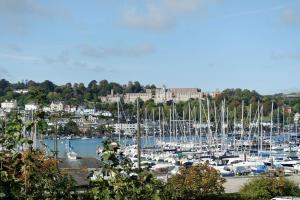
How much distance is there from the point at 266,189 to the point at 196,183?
302 cm

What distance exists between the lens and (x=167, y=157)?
189 feet

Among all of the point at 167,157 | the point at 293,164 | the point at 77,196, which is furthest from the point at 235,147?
the point at 77,196

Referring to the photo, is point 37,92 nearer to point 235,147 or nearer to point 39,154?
point 39,154

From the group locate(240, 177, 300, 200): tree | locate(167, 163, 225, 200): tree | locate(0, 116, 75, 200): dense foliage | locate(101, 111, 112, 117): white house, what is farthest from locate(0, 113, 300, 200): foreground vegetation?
locate(101, 111, 112, 117): white house

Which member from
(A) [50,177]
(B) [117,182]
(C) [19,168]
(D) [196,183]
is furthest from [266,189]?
(C) [19,168]

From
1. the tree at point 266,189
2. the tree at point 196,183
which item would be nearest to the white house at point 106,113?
the tree at point 196,183

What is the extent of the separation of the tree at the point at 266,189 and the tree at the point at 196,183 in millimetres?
1262

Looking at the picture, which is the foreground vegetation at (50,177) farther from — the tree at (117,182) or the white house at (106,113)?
the white house at (106,113)

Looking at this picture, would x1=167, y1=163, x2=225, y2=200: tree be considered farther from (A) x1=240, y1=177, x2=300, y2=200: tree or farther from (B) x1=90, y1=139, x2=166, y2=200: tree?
(B) x1=90, y1=139, x2=166, y2=200: tree

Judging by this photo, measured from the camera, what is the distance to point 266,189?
23625mm

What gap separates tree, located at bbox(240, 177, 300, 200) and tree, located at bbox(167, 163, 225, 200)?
126 cm

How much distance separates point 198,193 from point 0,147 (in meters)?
18.9

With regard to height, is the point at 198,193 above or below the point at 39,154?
below

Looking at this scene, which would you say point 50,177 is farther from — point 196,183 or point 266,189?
point 266,189
